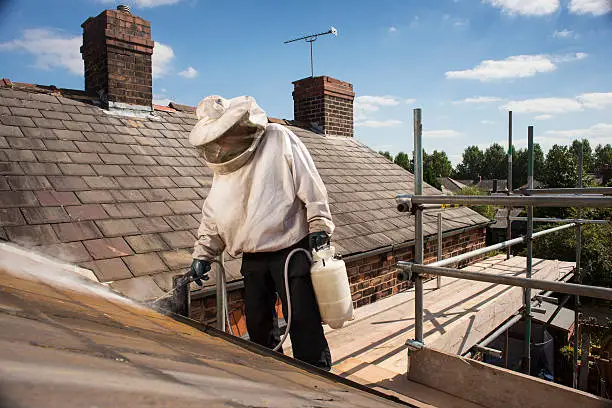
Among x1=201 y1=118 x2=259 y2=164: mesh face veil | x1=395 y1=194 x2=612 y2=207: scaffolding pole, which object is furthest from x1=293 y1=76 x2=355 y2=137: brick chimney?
x1=201 y1=118 x2=259 y2=164: mesh face veil

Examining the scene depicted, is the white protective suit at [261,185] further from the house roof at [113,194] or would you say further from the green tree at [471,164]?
the green tree at [471,164]

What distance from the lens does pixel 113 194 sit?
4.70 m

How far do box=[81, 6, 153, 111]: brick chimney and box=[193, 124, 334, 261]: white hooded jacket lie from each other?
461 centimetres

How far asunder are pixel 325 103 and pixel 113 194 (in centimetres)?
646

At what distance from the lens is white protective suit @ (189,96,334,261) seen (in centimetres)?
263

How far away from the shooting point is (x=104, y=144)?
5555 millimetres

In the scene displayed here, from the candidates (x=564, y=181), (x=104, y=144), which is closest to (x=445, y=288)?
(x=104, y=144)

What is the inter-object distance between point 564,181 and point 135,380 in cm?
3044

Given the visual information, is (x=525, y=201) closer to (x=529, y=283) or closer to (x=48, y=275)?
(x=529, y=283)

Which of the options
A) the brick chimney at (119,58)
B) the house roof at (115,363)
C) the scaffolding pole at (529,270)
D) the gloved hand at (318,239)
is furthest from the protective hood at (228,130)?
the brick chimney at (119,58)

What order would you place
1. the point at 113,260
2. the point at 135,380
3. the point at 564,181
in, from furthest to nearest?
the point at 564,181 < the point at 113,260 < the point at 135,380

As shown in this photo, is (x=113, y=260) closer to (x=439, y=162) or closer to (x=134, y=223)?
(x=134, y=223)

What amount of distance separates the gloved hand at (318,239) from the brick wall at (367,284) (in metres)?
1.89

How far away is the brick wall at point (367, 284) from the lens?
13.8 ft
